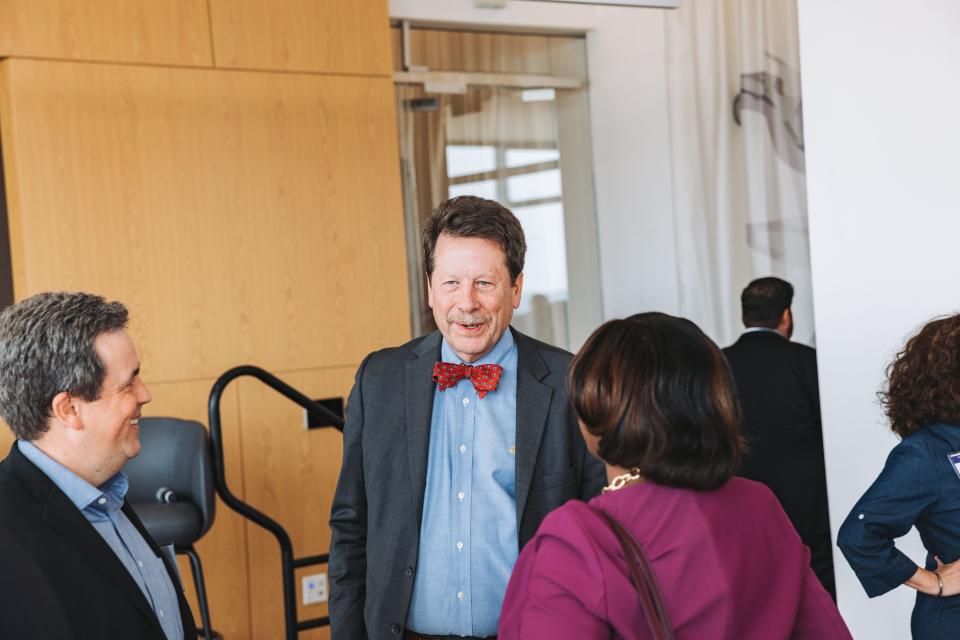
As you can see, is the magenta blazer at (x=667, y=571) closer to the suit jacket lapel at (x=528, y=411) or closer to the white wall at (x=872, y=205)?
the suit jacket lapel at (x=528, y=411)

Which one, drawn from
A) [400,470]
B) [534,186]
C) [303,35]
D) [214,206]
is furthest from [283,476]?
[400,470]

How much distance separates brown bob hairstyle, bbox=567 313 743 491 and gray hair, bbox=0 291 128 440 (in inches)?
33.1

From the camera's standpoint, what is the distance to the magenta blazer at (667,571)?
1329 millimetres

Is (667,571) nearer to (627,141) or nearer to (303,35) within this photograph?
(303,35)

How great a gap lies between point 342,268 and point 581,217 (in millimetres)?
1904

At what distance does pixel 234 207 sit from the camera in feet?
15.1

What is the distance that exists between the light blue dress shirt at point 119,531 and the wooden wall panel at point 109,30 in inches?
117

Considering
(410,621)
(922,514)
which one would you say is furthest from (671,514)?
(922,514)

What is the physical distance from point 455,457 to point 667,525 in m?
0.86

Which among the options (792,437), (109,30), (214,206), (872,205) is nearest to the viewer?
(872,205)

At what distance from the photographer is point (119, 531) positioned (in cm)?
179

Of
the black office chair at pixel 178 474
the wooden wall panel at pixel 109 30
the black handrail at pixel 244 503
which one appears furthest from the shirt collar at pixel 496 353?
the wooden wall panel at pixel 109 30

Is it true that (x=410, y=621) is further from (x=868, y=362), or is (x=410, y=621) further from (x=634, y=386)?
(x=868, y=362)

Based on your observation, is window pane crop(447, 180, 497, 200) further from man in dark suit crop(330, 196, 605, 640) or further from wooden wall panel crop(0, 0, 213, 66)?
man in dark suit crop(330, 196, 605, 640)
